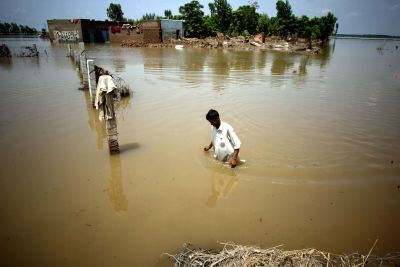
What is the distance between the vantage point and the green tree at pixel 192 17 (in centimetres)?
4708

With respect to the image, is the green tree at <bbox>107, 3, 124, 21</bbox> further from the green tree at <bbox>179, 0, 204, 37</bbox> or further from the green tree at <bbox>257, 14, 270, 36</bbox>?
the green tree at <bbox>257, 14, 270, 36</bbox>

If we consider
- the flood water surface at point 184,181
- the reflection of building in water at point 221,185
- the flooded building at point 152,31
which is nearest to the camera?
the flood water surface at point 184,181

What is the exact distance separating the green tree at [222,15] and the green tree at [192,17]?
3.86m

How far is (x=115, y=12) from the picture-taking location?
237ft

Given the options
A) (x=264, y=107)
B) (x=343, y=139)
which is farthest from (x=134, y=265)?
(x=264, y=107)

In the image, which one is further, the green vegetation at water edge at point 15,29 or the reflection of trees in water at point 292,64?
the green vegetation at water edge at point 15,29

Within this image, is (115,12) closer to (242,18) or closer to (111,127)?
(242,18)

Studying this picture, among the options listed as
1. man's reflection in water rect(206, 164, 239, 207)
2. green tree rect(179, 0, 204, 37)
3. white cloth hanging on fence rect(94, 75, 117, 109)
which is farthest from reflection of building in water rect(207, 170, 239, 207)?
green tree rect(179, 0, 204, 37)

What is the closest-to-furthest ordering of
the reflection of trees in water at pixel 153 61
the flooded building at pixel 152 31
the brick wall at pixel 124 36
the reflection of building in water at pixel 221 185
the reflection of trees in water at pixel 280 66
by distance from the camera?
the reflection of building in water at pixel 221 185 < the reflection of trees in water at pixel 280 66 < the reflection of trees in water at pixel 153 61 < the flooded building at pixel 152 31 < the brick wall at pixel 124 36

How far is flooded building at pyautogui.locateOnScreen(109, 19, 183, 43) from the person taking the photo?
4175 cm

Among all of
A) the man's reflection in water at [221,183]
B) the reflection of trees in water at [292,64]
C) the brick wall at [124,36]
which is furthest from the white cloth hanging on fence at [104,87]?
the brick wall at [124,36]

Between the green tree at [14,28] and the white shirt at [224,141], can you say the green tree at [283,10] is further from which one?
the green tree at [14,28]

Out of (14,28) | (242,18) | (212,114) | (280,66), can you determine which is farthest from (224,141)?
(14,28)

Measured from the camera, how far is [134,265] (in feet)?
10.4
